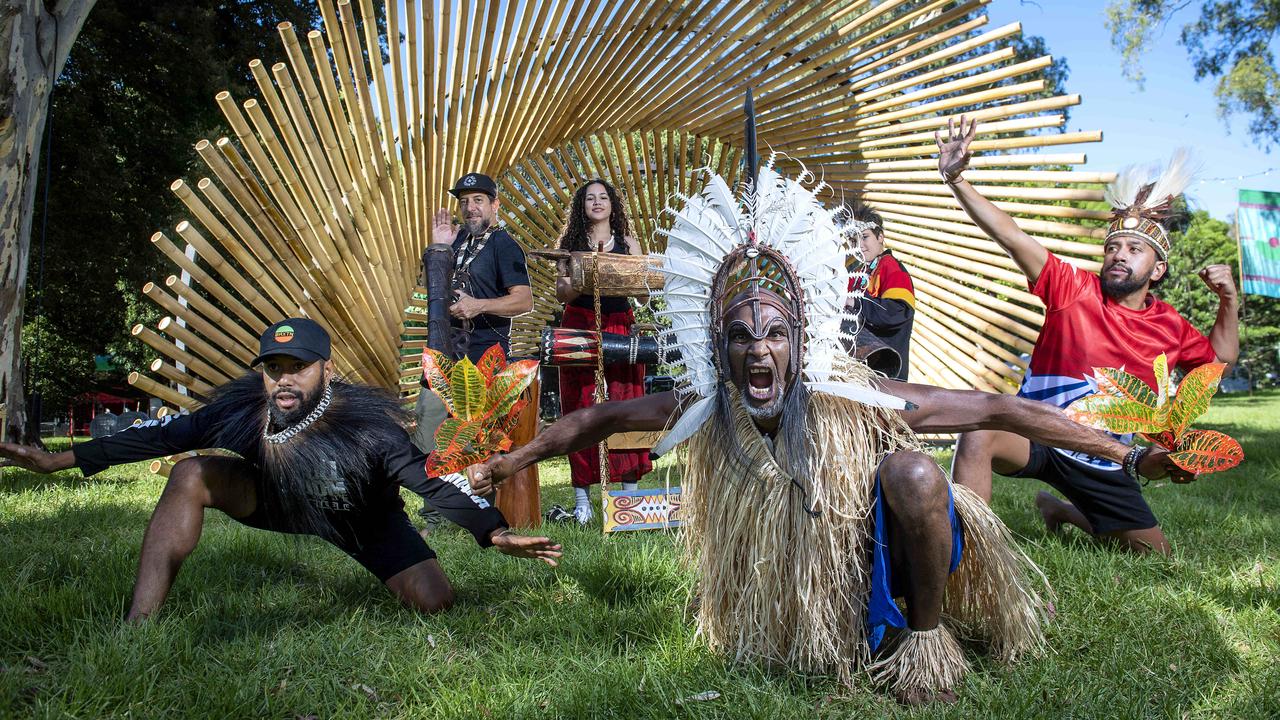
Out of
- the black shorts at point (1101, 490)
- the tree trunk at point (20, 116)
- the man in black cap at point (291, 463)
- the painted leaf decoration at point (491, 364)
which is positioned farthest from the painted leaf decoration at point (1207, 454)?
the tree trunk at point (20, 116)

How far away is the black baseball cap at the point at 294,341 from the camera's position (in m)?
2.91

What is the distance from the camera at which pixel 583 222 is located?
4910 millimetres

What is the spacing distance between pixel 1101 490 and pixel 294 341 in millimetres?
3430

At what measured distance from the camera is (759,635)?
251cm

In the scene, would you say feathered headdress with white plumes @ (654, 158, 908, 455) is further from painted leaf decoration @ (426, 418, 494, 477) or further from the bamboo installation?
the bamboo installation

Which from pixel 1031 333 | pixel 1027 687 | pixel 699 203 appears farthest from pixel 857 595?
pixel 1031 333

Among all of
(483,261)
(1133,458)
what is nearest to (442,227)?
(483,261)

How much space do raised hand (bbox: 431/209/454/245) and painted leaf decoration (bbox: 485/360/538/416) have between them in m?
2.15

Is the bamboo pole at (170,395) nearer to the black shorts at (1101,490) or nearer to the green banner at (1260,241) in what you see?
the black shorts at (1101,490)

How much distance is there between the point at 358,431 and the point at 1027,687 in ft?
7.54

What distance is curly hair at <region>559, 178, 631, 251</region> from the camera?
16.0 ft

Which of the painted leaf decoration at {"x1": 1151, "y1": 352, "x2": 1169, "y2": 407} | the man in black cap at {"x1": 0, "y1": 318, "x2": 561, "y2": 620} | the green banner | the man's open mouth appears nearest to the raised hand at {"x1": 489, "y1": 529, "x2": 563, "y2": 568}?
the man in black cap at {"x1": 0, "y1": 318, "x2": 561, "y2": 620}

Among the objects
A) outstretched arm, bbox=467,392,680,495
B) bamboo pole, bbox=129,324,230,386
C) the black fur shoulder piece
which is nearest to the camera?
outstretched arm, bbox=467,392,680,495

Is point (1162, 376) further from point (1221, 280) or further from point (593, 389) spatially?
point (593, 389)
